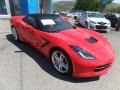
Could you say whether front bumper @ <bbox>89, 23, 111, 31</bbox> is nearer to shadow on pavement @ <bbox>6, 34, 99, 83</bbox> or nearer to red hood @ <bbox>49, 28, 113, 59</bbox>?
shadow on pavement @ <bbox>6, 34, 99, 83</bbox>

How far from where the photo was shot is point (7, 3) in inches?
613

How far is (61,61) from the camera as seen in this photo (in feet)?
16.8

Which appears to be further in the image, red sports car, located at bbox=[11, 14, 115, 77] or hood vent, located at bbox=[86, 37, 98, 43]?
hood vent, located at bbox=[86, 37, 98, 43]

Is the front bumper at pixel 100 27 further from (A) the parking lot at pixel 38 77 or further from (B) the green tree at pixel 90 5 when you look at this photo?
(B) the green tree at pixel 90 5

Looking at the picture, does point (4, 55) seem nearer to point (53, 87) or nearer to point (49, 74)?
point (49, 74)

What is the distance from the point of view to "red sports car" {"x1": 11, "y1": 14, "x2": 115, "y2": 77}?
4703mm

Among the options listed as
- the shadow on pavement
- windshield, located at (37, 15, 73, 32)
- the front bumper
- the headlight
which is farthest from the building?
the headlight

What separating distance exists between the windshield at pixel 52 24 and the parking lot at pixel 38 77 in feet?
2.97

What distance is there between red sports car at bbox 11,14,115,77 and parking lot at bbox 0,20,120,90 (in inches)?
8.7

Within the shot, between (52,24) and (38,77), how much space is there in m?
1.89

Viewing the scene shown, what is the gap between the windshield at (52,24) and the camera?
6.04m

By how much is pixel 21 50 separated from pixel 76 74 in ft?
9.05

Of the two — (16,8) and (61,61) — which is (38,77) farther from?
(16,8)

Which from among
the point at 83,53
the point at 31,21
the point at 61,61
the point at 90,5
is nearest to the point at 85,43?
the point at 83,53
